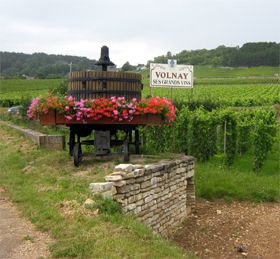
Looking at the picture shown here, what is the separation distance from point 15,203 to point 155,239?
2.77m

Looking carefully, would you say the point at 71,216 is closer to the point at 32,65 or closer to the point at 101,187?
the point at 101,187

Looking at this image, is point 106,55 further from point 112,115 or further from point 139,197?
point 139,197

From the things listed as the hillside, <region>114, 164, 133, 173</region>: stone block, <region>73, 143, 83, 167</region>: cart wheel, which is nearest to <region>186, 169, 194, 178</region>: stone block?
<region>73, 143, 83, 167</region>: cart wheel

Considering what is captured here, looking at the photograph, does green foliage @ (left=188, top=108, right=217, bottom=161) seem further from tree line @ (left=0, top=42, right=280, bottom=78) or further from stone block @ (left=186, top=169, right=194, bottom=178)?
tree line @ (left=0, top=42, right=280, bottom=78)

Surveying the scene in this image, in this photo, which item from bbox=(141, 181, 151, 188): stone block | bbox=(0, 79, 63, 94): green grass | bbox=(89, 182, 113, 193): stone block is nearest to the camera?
bbox=(89, 182, 113, 193): stone block

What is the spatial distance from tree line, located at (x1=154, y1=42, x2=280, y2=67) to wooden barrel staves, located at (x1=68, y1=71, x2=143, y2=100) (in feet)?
272

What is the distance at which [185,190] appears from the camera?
28.0 ft

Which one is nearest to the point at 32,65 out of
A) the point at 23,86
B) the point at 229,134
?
the point at 23,86

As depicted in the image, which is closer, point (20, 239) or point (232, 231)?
point (20, 239)

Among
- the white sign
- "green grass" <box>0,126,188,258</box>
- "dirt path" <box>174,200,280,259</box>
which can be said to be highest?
the white sign

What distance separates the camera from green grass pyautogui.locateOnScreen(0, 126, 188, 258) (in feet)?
14.6

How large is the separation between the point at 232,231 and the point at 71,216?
3.88 meters

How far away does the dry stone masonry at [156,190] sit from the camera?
5887 millimetres

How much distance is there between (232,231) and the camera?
8.02m
